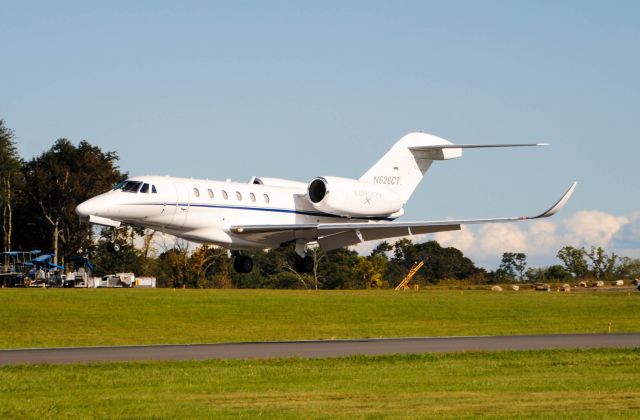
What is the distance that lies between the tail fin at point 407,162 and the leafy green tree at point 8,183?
3458 cm

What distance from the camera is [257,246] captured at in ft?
130

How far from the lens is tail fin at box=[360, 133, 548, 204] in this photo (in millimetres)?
44312

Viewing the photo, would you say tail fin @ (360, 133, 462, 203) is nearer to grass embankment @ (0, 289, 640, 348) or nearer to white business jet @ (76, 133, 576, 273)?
white business jet @ (76, 133, 576, 273)

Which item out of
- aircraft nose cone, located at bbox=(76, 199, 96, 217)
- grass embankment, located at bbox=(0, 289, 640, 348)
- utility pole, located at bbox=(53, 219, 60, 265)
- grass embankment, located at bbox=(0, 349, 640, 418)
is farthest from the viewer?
utility pole, located at bbox=(53, 219, 60, 265)

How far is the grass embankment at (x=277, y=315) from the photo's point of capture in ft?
106

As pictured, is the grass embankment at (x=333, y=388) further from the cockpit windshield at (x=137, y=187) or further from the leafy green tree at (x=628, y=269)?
the leafy green tree at (x=628, y=269)

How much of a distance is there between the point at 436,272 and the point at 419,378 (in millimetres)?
73818

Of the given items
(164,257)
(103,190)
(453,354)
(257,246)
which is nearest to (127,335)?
(257,246)

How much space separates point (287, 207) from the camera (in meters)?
40.4

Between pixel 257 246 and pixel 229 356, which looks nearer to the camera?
pixel 229 356

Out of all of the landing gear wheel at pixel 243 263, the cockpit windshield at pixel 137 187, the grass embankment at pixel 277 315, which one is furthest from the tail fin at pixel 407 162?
the cockpit windshield at pixel 137 187

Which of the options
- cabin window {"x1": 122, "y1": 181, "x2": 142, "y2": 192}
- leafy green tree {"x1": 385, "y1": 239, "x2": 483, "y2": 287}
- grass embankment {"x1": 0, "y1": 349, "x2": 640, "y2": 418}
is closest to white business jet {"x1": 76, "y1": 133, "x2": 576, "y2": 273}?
cabin window {"x1": 122, "y1": 181, "x2": 142, "y2": 192}

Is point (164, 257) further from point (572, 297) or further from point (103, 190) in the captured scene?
point (572, 297)

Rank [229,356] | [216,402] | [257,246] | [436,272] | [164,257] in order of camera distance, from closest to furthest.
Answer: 1. [216,402]
2. [229,356]
3. [257,246]
4. [164,257]
5. [436,272]
